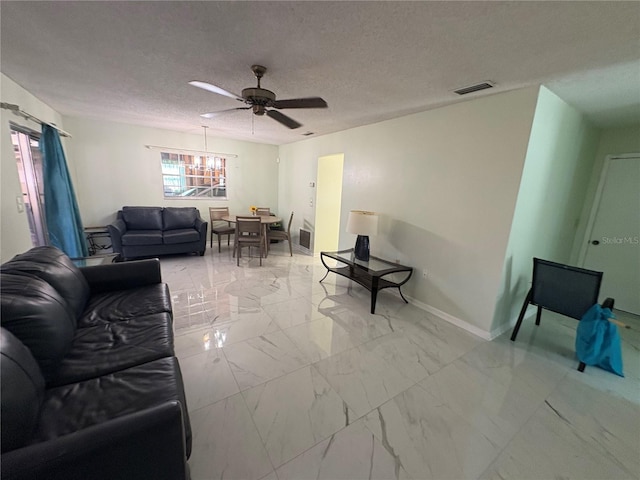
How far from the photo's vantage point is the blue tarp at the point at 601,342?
6.61 ft

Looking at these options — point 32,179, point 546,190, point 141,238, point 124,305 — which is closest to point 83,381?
point 124,305

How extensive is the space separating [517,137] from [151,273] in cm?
351

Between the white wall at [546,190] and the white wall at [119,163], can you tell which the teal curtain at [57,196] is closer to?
the white wall at [119,163]

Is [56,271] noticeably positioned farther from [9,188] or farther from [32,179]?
[32,179]

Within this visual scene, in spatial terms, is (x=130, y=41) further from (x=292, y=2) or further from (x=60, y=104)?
(x=60, y=104)

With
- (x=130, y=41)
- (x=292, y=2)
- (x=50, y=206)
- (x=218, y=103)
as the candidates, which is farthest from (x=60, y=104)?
(x=292, y=2)

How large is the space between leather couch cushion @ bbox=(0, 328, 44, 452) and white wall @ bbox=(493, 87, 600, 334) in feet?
10.5

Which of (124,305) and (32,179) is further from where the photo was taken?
(32,179)

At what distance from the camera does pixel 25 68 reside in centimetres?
226

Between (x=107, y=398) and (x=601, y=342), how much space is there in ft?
11.0

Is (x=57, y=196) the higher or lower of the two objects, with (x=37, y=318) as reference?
higher

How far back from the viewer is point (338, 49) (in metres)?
1.72

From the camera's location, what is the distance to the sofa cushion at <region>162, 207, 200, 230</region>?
477cm

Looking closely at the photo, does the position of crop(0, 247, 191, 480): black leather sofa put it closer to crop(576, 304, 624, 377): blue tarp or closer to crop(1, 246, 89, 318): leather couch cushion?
crop(1, 246, 89, 318): leather couch cushion
